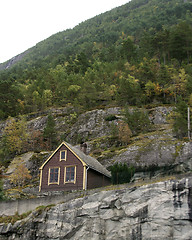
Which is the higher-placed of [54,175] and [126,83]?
[126,83]

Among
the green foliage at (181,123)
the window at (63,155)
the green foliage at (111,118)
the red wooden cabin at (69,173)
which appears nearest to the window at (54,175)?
the red wooden cabin at (69,173)

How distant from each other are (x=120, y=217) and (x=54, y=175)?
47.5 ft

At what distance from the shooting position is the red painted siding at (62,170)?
1534 inches

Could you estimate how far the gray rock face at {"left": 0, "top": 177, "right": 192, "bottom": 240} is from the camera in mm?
26406

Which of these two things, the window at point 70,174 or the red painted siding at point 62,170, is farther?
the window at point 70,174

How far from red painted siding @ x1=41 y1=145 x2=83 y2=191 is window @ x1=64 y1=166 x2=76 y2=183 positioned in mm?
432

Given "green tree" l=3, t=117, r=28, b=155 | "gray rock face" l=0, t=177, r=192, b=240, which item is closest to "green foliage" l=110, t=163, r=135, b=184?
"gray rock face" l=0, t=177, r=192, b=240

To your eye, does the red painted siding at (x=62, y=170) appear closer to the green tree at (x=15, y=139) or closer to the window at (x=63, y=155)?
the window at (x=63, y=155)

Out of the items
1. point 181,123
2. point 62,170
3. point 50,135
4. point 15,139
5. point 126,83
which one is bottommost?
point 62,170

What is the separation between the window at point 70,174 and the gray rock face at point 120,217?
619 centimetres

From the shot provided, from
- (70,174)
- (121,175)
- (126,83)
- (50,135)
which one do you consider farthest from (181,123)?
(50,135)

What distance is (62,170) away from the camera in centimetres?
4069

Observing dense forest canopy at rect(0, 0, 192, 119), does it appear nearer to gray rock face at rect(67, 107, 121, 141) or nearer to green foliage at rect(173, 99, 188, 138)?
gray rock face at rect(67, 107, 121, 141)

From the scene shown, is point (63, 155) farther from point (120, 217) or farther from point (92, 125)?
point (92, 125)
